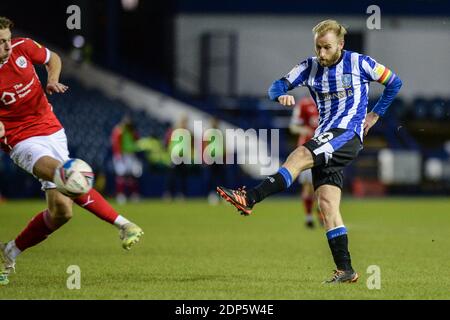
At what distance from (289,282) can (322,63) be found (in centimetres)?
175

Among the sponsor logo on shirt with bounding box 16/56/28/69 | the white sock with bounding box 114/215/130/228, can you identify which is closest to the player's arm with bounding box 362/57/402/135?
the white sock with bounding box 114/215/130/228

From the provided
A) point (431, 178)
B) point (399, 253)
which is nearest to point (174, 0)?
point (431, 178)

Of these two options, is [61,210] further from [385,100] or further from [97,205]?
[385,100]

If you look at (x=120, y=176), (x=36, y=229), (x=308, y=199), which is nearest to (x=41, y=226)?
(x=36, y=229)

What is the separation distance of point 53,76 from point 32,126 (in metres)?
0.44

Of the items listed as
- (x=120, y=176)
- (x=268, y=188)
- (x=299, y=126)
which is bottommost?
(x=120, y=176)

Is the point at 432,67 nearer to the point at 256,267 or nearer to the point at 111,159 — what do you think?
the point at 111,159

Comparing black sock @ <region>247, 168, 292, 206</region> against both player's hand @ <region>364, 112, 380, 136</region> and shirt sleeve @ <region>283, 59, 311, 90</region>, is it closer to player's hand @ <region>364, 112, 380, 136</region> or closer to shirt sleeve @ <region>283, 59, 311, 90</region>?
shirt sleeve @ <region>283, 59, 311, 90</region>

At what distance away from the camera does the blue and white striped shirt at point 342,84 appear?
7.88 meters

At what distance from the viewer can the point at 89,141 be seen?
26.8 meters

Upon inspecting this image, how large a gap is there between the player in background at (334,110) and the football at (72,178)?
151 centimetres

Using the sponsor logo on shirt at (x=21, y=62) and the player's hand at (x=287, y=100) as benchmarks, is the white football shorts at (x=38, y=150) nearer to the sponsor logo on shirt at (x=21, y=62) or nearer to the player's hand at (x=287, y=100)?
the sponsor logo on shirt at (x=21, y=62)

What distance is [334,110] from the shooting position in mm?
7969

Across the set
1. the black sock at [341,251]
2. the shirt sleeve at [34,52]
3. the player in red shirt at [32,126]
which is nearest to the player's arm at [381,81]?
the black sock at [341,251]
